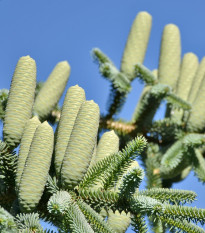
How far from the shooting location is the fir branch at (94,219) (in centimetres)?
99

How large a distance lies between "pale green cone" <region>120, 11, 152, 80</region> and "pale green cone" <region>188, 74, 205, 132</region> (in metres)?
0.42

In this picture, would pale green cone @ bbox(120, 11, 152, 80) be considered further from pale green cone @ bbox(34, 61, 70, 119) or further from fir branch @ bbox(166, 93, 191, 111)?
pale green cone @ bbox(34, 61, 70, 119)

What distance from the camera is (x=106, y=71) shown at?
7.24 ft

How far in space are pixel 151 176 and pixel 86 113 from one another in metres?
0.81

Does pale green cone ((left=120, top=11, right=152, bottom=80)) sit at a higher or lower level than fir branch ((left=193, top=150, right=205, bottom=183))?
higher

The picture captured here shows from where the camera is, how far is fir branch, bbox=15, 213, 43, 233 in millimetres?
953

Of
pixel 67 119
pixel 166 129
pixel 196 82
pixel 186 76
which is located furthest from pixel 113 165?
pixel 186 76

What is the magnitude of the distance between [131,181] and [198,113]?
1.19 metres

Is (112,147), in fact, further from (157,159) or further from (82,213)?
(157,159)

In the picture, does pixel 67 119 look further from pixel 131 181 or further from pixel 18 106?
pixel 131 181

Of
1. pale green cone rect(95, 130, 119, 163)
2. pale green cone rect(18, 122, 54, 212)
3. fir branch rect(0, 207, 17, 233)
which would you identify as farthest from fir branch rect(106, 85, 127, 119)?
fir branch rect(0, 207, 17, 233)

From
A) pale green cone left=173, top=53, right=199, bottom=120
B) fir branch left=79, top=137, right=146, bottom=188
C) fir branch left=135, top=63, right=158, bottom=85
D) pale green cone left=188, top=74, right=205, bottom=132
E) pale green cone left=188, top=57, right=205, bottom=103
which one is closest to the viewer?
fir branch left=79, top=137, right=146, bottom=188

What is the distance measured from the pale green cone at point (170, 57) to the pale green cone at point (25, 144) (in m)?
1.36

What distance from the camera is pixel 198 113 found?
6.91 ft
